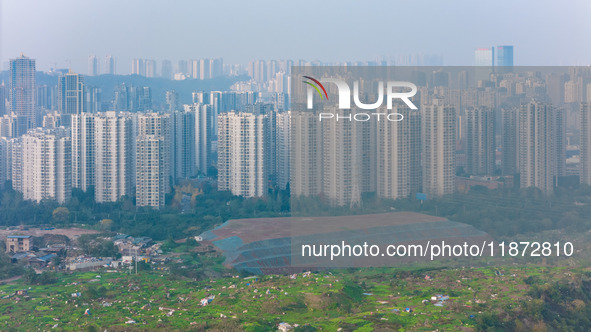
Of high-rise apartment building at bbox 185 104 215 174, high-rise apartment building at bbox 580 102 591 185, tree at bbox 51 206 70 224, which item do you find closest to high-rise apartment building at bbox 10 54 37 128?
high-rise apartment building at bbox 185 104 215 174

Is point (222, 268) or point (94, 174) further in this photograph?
point (94, 174)

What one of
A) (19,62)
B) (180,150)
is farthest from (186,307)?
(19,62)

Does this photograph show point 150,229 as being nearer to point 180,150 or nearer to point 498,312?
point 180,150

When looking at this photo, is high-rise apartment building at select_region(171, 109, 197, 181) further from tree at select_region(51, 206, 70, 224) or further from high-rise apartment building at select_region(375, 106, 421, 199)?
high-rise apartment building at select_region(375, 106, 421, 199)

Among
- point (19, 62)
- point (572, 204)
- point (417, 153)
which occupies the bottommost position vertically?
point (572, 204)

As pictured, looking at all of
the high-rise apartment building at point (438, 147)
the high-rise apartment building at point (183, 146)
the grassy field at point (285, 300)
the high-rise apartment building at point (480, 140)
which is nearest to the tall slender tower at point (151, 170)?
the high-rise apartment building at point (183, 146)

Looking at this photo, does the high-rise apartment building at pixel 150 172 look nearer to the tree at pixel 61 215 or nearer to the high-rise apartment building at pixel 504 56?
the tree at pixel 61 215
